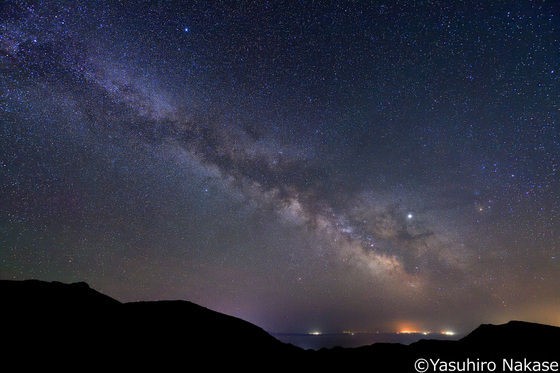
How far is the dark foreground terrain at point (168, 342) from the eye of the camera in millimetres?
13141

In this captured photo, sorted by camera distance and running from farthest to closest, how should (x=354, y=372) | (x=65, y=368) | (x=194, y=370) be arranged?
(x=354, y=372), (x=194, y=370), (x=65, y=368)

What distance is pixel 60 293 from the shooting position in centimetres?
1767

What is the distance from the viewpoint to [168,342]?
15.5 m

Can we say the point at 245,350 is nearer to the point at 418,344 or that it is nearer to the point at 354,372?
the point at 354,372

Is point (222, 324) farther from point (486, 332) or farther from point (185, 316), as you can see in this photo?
point (486, 332)

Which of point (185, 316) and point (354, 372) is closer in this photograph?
point (354, 372)

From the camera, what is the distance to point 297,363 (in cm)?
1675

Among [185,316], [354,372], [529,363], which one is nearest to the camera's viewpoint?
[529,363]

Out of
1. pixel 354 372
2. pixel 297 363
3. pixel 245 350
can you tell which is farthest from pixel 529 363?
pixel 245 350

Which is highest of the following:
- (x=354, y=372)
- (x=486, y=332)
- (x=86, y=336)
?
(x=486, y=332)

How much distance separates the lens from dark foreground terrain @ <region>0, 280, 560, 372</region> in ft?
43.1

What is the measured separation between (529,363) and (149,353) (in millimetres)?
19396

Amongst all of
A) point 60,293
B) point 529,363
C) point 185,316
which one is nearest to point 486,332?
point 529,363

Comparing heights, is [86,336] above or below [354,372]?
above
